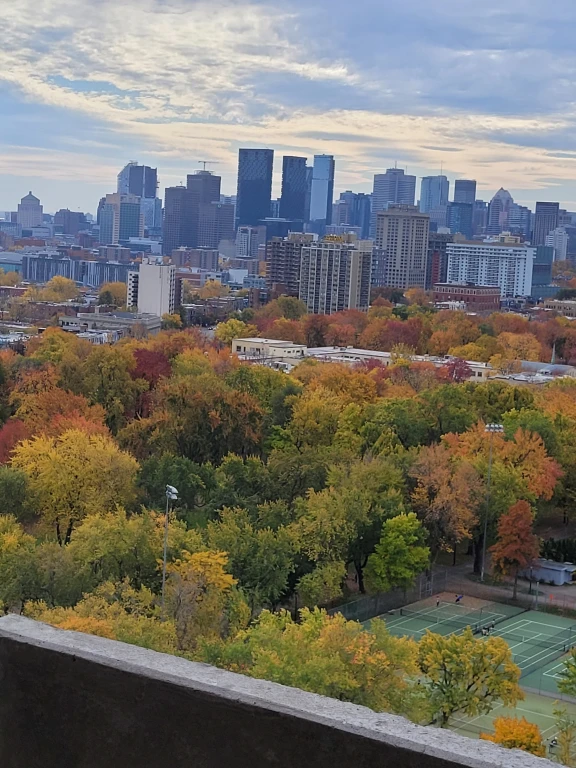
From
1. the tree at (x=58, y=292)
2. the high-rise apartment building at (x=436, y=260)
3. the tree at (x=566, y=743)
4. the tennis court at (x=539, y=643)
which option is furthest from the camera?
the high-rise apartment building at (x=436, y=260)

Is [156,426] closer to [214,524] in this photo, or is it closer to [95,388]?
[95,388]

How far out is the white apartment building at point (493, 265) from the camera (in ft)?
522

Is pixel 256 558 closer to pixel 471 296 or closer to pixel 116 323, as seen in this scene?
pixel 116 323

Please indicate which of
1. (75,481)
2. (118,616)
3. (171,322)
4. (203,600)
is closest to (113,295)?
(171,322)

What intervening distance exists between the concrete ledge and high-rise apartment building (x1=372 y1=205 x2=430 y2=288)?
149053mm

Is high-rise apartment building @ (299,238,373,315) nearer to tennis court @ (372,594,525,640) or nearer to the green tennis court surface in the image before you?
tennis court @ (372,594,525,640)

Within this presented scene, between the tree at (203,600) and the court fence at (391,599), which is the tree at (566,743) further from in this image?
the court fence at (391,599)

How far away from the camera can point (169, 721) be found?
3.74 metres

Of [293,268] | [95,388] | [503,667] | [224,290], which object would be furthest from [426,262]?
[503,667]

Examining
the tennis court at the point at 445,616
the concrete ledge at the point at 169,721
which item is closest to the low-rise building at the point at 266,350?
the tennis court at the point at 445,616

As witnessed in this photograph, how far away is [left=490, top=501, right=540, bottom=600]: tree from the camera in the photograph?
97.1ft

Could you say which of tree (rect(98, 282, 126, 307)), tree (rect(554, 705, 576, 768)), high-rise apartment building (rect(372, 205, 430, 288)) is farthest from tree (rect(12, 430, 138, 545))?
high-rise apartment building (rect(372, 205, 430, 288))

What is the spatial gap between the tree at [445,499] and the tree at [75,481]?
25.0 ft

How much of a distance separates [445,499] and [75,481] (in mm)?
9467
